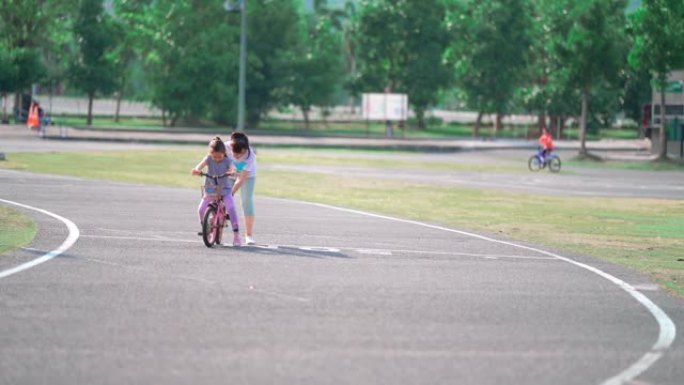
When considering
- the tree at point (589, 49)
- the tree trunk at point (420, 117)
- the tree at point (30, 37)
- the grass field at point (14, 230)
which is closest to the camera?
the grass field at point (14, 230)

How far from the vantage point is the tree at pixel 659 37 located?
5566cm

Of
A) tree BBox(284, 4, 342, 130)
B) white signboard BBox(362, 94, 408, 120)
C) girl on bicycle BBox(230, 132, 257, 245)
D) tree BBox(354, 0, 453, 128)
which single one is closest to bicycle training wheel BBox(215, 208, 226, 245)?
girl on bicycle BBox(230, 132, 257, 245)

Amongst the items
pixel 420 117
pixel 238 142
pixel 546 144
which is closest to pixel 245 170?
pixel 238 142

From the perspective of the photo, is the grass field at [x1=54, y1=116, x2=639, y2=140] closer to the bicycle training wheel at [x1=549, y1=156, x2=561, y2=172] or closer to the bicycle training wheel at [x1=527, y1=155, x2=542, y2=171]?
the bicycle training wheel at [x1=527, y1=155, x2=542, y2=171]

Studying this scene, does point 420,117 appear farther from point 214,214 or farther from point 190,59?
point 214,214

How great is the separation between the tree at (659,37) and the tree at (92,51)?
37.4m

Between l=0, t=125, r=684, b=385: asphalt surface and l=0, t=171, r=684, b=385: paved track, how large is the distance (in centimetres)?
2

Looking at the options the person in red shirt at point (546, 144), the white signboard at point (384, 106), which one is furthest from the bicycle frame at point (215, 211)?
the white signboard at point (384, 106)

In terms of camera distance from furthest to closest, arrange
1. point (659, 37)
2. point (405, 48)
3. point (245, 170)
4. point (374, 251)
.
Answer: point (405, 48) < point (659, 37) < point (245, 170) < point (374, 251)

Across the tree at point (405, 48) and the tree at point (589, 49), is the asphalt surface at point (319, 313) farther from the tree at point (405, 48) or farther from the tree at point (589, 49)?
the tree at point (405, 48)

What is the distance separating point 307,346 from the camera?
10836mm

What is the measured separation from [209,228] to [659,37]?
Result: 41.2 metres

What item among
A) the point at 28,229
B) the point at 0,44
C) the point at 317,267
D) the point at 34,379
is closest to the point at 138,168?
the point at 28,229

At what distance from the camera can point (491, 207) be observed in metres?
29.8
